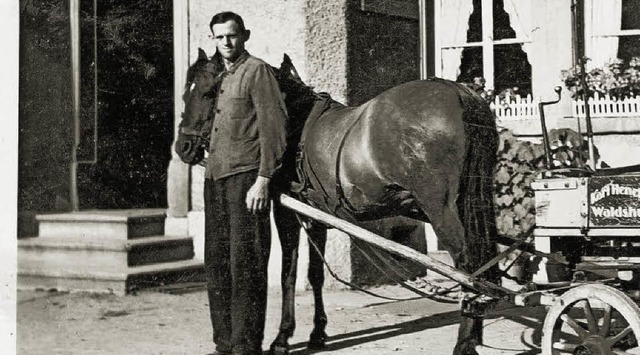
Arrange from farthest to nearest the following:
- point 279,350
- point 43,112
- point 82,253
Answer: point 82,253 < point 43,112 < point 279,350

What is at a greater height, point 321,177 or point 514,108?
point 514,108

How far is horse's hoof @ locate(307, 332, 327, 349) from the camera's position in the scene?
5918 mm

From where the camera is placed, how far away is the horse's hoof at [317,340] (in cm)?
592

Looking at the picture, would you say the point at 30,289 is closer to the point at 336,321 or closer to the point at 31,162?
the point at 31,162

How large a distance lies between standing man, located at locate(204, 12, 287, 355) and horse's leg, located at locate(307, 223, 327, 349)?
55 cm

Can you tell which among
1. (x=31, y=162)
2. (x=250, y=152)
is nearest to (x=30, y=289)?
(x=31, y=162)

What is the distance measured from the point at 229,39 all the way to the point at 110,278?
3641 mm

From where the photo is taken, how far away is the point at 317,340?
5.92 m

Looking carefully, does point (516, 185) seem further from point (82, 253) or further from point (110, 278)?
point (82, 253)

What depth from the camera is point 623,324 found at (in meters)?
5.93

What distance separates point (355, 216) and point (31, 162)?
2545 millimetres

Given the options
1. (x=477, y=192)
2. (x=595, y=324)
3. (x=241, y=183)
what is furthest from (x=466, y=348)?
(x=241, y=183)

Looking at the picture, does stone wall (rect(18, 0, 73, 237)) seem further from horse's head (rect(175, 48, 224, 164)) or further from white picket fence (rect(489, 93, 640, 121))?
white picket fence (rect(489, 93, 640, 121))

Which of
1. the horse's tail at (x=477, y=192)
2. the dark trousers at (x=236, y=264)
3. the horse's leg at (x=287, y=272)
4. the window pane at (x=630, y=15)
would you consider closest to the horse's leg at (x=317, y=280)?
the horse's leg at (x=287, y=272)
